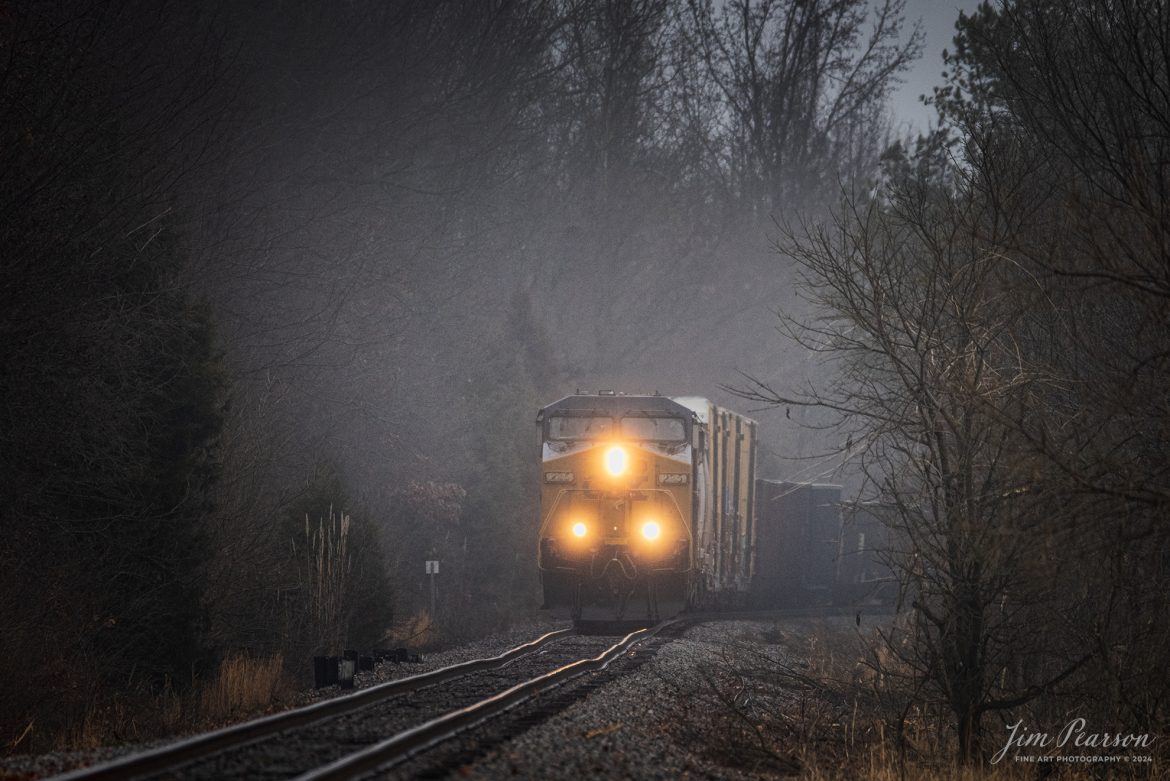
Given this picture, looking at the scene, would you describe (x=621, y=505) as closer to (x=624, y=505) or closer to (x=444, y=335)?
(x=624, y=505)

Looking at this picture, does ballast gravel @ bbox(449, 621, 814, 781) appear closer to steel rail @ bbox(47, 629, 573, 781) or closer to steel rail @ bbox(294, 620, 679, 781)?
steel rail @ bbox(294, 620, 679, 781)

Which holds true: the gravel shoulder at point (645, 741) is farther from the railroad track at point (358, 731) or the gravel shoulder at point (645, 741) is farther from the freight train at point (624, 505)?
the freight train at point (624, 505)

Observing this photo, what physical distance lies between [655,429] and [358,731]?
37.9 feet

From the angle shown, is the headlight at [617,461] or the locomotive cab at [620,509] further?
the headlight at [617,461]

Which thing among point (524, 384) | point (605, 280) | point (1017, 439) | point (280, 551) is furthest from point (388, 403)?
point (1017, 439)

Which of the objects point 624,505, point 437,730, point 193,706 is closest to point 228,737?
point 437,730

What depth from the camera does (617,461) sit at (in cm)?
1900

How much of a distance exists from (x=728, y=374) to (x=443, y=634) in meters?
40.5

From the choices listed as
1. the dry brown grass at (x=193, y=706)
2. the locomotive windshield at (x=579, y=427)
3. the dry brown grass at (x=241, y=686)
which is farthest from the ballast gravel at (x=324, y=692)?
the locomotive windshield at (x=579, y=427)

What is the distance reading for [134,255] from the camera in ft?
49.0

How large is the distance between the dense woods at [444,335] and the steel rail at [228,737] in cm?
257

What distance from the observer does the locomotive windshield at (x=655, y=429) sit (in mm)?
19281
